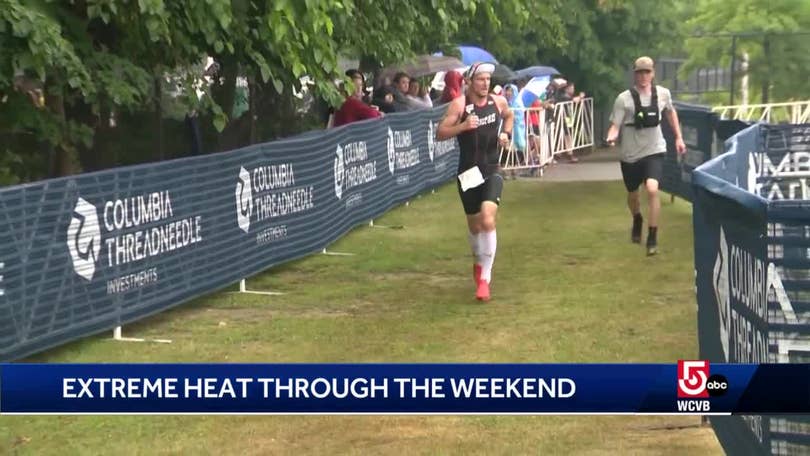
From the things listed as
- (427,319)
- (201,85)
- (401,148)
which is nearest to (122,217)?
(427,319)

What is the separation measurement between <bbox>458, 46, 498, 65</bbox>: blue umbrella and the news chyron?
24.6m

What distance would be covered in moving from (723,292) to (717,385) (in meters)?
1.07

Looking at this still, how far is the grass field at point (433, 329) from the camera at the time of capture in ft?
27.9

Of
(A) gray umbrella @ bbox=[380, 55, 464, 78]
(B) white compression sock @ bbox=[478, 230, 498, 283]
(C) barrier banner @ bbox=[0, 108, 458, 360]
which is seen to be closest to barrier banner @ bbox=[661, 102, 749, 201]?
(C) barrier banner @ bbox=[0, 108, 458, 360]

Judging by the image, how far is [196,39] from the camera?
1566 centimetres

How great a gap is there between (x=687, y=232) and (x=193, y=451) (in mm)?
11393

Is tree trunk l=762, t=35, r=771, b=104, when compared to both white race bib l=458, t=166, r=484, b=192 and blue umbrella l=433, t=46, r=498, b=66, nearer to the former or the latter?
blue umbrella l=433, t=46, r=498, b=66

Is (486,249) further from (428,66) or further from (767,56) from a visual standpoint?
(767,56)

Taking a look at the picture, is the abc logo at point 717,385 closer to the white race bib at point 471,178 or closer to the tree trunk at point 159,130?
the white race bib at point 471,178

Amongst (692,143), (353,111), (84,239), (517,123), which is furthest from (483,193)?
(517,123)

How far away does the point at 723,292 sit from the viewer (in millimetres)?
7352

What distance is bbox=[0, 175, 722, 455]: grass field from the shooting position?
8.51 metres

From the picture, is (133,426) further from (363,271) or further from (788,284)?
(363,271)

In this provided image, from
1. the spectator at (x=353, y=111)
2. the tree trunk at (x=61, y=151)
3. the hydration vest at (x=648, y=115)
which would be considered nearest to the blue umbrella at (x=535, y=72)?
the spectator at (x=353, y=111)
